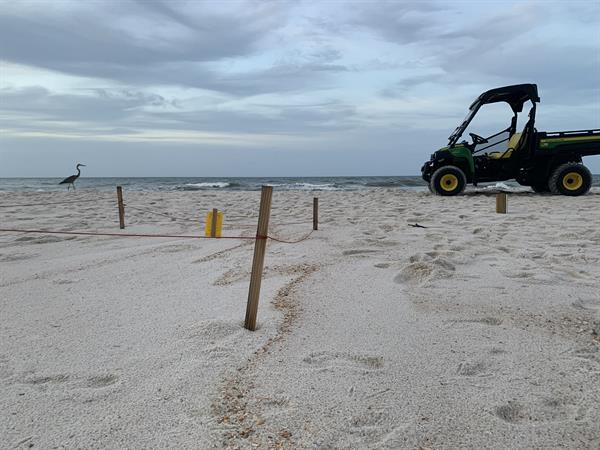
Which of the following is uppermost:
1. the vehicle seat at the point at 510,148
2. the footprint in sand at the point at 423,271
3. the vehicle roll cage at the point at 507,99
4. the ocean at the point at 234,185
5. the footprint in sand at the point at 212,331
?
the vehicle roll cage at the point at 507,99

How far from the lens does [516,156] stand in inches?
420

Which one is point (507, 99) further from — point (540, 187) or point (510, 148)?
point (540, 187)

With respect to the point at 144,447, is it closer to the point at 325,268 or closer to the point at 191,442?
the point at 191,442

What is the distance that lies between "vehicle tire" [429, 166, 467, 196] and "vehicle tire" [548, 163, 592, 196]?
2.00 metres

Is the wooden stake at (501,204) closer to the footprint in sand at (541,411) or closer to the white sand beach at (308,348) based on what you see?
the white sand beach at (308,348)

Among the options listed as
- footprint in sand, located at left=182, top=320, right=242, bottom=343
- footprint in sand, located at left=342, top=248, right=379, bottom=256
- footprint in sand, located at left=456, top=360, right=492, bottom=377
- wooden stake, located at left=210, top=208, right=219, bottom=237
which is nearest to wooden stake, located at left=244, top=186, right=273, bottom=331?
footprint in sand, located at left=182, top=320, right=242, bottom=343

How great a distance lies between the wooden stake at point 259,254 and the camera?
2.76 m

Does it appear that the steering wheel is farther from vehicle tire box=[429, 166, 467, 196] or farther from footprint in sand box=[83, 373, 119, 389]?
footprint in sand box=[83, 373, 119, 389]

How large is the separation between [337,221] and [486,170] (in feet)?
16.7

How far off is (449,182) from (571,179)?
8.87ft

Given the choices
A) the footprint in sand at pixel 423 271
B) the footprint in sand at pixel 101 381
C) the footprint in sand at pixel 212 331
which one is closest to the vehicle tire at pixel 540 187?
the footprint in sand at pixel 423 271

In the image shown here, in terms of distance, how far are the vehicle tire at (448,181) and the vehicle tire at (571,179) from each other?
2.00m

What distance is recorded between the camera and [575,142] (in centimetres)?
1063

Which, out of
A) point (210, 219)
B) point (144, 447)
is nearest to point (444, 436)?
point (144, 447)
